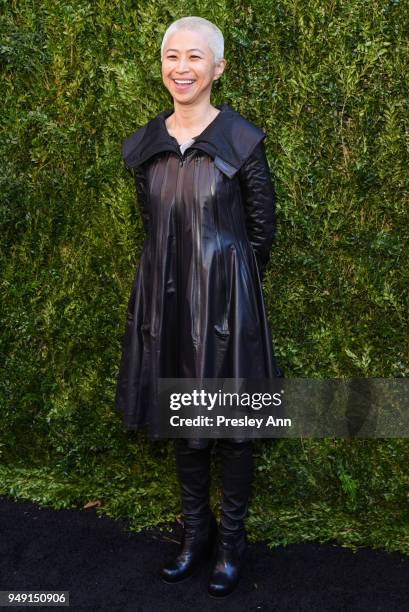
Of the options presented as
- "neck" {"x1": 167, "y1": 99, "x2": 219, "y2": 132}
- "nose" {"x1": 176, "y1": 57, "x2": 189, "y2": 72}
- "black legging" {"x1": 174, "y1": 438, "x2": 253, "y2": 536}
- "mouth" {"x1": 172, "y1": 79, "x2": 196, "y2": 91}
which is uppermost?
"nose" {"x1": 176, "y1": 57, "x2": 189, "y2": 72}

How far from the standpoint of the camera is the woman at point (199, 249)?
3.15 m

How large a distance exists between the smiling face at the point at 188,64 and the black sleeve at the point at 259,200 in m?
0.36

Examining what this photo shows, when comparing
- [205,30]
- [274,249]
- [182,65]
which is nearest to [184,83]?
[182,65]

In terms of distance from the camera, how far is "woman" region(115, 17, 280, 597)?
3152 millimetres

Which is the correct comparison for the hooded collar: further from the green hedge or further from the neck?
the green hedge

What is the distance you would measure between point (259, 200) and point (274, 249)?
1.63ft

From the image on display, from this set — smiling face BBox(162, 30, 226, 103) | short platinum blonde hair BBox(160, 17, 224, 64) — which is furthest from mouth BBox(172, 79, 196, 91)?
short platinum blonde hair BBox(160, 17, 224, 64)

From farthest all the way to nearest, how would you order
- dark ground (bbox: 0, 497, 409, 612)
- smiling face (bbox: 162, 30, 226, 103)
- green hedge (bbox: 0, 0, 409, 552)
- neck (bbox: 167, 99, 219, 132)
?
green hedge (bbox: 0, 0, 409, 552), dark ground (bbox: 0, 497, 409, 612), neck (bbox: 167, 99, 219, 132), smiling face (bbox: 162, 30, 226, 103)

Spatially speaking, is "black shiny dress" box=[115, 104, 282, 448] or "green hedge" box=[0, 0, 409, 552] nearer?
"black shiny dress" box=[115, 104, 282, 448]

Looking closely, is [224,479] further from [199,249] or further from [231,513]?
[199,249]

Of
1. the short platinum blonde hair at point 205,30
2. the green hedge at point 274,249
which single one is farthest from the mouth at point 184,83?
the green hedge at point 274,249

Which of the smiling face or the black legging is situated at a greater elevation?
the smiling face

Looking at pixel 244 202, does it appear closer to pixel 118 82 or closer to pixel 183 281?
pixel 183 281

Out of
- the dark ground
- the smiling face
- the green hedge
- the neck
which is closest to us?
the smiling face
